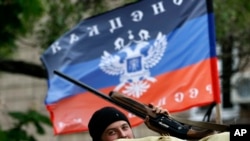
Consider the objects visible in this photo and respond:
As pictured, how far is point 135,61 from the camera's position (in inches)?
304

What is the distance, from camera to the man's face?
5043 mm

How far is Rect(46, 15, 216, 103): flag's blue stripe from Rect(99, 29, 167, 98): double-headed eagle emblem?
0.19 feet

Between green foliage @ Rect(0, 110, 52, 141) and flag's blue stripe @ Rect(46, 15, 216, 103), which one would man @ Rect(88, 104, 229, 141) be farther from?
green foliage @ Rect(0, 110, 52, 141)

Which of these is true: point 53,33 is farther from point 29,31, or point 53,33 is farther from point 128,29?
point 128,29

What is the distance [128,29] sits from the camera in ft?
25.9

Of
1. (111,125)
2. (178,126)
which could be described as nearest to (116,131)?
(111,125)

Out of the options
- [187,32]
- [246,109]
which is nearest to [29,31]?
[187,32]

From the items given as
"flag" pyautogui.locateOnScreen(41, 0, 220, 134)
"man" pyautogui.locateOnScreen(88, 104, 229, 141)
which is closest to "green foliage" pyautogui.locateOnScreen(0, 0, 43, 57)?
"flag" pyautogui.locateOnScreen(41, 0, 220, 134)

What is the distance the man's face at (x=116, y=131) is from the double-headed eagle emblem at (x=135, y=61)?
2.31 m

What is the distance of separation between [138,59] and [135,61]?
0.12ft

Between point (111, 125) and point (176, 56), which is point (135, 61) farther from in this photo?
point (111, 125)

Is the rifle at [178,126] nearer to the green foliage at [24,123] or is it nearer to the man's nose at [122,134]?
the man's nose at [122,134]

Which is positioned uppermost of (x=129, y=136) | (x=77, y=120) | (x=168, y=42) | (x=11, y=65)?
(x=11, y=65)

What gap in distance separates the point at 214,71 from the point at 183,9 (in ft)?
2.50
